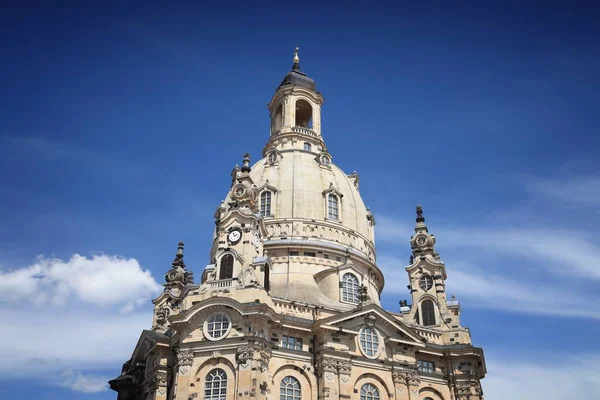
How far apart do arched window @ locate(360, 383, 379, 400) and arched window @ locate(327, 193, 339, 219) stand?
18709mm

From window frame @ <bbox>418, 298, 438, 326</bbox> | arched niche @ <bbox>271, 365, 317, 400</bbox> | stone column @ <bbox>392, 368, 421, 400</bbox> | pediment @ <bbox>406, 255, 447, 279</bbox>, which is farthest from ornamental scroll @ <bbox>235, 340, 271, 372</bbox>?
pediment @ <bbox>406, 255, 447, 279</bbox>

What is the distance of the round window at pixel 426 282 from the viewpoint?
5991cm

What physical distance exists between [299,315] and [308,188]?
16864mm

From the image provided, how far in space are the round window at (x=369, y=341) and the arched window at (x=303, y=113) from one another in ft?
114

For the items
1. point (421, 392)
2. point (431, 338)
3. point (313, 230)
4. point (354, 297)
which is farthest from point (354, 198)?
point (421, 392)

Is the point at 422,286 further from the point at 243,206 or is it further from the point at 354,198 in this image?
the point at 243,206

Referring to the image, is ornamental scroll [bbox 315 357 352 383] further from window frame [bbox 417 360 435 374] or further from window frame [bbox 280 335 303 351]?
window frame [bbox 417 360 435 374]

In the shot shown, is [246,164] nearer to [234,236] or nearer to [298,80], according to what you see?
[234,236]

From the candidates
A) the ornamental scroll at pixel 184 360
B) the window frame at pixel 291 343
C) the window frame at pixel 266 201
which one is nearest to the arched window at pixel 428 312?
the window frame at pixel 291 343

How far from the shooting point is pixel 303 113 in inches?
3147

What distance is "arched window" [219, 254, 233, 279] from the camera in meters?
49.9

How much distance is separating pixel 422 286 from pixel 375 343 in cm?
1161

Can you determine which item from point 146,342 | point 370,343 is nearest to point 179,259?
point 146,342

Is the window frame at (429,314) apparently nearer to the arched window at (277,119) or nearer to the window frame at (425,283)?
the window frame at (425,283)
